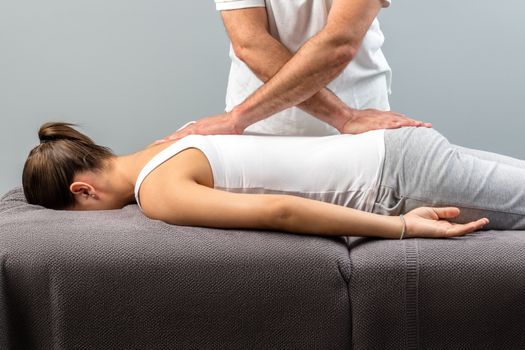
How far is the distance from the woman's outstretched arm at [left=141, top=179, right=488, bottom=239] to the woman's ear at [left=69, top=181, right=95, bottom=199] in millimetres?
309

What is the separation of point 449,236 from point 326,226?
297 mm

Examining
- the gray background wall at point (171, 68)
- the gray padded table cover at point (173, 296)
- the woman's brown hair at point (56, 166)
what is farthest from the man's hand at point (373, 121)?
the gray background wall at point (171, 68)

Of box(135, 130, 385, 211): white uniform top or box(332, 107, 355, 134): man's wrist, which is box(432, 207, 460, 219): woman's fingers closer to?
box(135, 130, 385, 211): white uniform top

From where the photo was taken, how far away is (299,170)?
8.42 ft

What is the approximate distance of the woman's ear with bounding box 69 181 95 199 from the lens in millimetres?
2652

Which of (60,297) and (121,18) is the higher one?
(121,18)

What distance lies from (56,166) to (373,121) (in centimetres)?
85

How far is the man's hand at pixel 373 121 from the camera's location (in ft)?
8.83

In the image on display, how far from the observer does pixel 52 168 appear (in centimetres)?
266

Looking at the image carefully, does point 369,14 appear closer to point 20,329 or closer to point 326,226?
point 326,226

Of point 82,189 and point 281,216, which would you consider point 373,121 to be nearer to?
point 281,216

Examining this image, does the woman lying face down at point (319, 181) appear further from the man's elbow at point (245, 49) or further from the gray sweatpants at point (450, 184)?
the man's elbow at point (245, 49)

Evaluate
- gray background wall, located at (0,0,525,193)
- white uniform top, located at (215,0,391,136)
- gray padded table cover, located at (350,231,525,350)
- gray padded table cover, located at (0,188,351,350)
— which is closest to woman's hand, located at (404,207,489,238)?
gray padded table cover, located at (350,231,525,350)

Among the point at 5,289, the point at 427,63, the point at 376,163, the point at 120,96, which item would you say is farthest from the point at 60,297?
the point at 427,63
